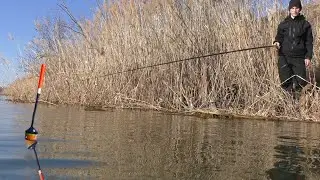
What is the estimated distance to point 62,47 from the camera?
11.3 m

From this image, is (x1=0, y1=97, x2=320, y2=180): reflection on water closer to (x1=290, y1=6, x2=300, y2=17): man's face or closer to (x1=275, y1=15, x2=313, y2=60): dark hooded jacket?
(x1=275, y1=15, x2=313, y2=60): dark hooded jacket

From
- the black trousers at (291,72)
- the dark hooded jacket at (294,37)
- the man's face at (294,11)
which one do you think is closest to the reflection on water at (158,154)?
the black trousers at (291,72)

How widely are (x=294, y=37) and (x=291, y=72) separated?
1.70 ft

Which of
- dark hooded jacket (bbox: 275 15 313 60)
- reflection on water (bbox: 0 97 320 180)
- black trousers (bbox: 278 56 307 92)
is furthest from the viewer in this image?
dark hooded jacket (bbox: 275 15 313 60)

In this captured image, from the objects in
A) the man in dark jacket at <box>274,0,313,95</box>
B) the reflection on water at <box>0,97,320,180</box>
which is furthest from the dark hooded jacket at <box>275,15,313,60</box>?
the reflection on water at <box>0,97,320,180</box>

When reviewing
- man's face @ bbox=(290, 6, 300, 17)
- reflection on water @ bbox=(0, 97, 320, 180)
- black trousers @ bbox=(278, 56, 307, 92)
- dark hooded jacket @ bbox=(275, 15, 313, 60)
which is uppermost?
man's face @ bbox=(290, 6, 300, 17)

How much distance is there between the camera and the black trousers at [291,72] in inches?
276

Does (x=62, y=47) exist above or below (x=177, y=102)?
above

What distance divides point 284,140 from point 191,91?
12.6 feet

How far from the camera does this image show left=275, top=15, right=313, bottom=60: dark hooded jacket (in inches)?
282

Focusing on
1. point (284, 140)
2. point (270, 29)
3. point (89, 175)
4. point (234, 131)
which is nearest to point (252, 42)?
point (270, 29)

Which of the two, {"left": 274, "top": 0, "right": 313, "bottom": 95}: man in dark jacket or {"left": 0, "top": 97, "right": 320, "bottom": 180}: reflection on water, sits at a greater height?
{"left": 274, "top": 0, "right": 313, "bottom": 95}: man in dark jacket

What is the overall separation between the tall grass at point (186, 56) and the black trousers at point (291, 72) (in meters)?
0.17

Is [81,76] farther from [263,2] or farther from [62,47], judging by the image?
[263,2]
